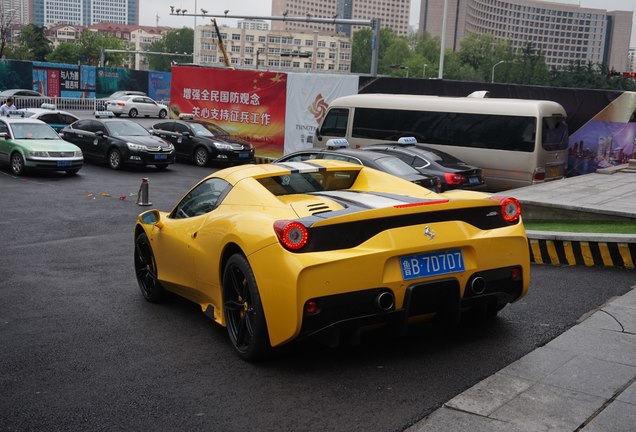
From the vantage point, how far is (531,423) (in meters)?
4.31

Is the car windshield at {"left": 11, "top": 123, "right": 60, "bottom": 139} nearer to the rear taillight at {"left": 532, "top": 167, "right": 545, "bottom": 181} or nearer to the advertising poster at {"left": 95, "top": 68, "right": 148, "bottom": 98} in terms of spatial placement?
the rear taillight at {"left": 532, "top": 167, "right": 545, "bottom": 181}

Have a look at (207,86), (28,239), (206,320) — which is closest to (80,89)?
(207,86)

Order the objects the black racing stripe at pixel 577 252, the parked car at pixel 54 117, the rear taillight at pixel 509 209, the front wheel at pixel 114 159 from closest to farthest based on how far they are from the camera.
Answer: the rear taillight at pixel 509 209, the black racing stripe at pixel 577 252, the front wheel at pixel 114 159, the parked car at pixel 54 117

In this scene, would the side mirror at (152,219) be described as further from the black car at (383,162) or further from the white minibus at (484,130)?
the white minibus at (484,130)

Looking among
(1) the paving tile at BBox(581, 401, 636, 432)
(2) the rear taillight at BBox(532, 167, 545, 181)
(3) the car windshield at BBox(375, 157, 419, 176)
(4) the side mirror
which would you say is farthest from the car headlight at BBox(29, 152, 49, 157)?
(1) the paving tile at BBox(581, 401, 636, 432)

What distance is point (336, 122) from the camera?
816 inches

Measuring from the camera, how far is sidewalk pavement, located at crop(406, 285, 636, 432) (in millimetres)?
4309

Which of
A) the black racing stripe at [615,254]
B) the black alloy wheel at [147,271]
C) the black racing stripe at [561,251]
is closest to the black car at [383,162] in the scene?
the black racing stripe at [561,251]

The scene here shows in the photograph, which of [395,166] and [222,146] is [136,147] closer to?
[222,146]

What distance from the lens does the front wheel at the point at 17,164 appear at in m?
20.1

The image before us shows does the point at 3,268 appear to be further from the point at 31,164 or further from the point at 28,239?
the point at 31,164

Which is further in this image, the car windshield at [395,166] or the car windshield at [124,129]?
the car windshield at [124,129]

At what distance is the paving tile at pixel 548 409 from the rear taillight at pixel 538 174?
1281 centimetres

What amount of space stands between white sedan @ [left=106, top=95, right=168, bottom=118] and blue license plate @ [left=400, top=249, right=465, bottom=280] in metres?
49.4
